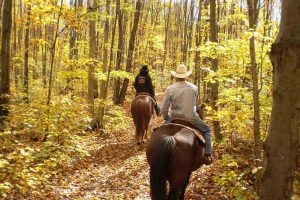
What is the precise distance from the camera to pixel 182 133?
5332 mm

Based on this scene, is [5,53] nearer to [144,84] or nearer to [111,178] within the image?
[144,84]

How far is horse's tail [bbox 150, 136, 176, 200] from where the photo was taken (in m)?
4.80

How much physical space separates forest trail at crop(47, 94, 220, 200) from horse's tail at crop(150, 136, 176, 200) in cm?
216

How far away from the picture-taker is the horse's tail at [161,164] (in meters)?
4.80

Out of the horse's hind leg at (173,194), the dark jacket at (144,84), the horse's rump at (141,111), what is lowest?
the horse's hind leg at (173,194)

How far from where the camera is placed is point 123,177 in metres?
8.33

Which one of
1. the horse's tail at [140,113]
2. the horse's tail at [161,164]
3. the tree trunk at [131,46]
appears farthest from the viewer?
the tree trunk at [131,46]

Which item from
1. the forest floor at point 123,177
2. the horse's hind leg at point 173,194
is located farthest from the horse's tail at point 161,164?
the forest floor at point 123,177

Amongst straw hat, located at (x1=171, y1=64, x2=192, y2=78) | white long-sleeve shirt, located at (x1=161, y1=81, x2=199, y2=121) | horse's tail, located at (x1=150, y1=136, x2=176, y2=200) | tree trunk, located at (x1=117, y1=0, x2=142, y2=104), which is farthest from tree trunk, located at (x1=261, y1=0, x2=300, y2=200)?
tree trunk, located at (x1=117, y1=0, x2=142, y2=104)

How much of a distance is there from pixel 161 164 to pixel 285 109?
2.78 m

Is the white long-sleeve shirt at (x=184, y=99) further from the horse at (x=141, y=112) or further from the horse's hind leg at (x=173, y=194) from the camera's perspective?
the horse at (x=141, y=112)

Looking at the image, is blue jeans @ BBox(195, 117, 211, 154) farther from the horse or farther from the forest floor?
the horse

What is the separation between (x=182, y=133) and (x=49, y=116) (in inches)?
179

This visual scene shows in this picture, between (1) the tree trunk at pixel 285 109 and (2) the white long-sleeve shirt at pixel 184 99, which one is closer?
(1) the tree trunk at pixel 285 109
